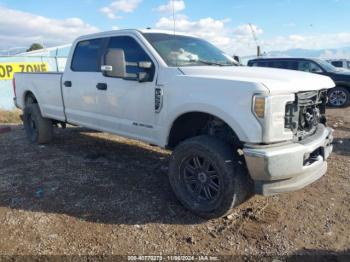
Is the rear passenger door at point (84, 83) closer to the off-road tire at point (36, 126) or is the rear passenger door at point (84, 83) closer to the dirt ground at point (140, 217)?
the dirt ground at point (140, 217)

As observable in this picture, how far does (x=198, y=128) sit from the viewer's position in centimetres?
414

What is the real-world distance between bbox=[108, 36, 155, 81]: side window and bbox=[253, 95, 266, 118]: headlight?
4.73 ft

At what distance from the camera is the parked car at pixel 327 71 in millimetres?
11961

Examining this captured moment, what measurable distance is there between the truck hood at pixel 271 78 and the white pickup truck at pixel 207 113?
0.03 ft

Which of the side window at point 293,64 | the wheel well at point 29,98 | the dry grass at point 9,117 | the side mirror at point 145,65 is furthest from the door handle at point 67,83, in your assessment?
the side window at point 293,64

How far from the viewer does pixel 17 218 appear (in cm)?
375

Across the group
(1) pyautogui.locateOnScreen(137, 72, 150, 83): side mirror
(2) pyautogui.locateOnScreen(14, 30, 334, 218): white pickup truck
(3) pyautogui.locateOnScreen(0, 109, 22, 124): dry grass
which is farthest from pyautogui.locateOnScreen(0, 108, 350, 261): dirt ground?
(3) pyautogui.locateOnScreen(0, 109, 22, 124): dry grass

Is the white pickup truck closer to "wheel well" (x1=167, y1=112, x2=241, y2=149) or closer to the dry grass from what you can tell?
"wheel well" (x1=167, y1=112, x2=241, y2=149)

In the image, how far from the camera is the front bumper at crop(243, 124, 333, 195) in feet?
10.1

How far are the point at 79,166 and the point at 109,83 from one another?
5.04 ft

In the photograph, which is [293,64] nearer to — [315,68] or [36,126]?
[315,68]

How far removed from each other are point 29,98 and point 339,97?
33.3 ft

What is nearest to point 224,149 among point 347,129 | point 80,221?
point 80,221

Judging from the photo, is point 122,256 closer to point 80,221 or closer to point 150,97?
point 80,221
